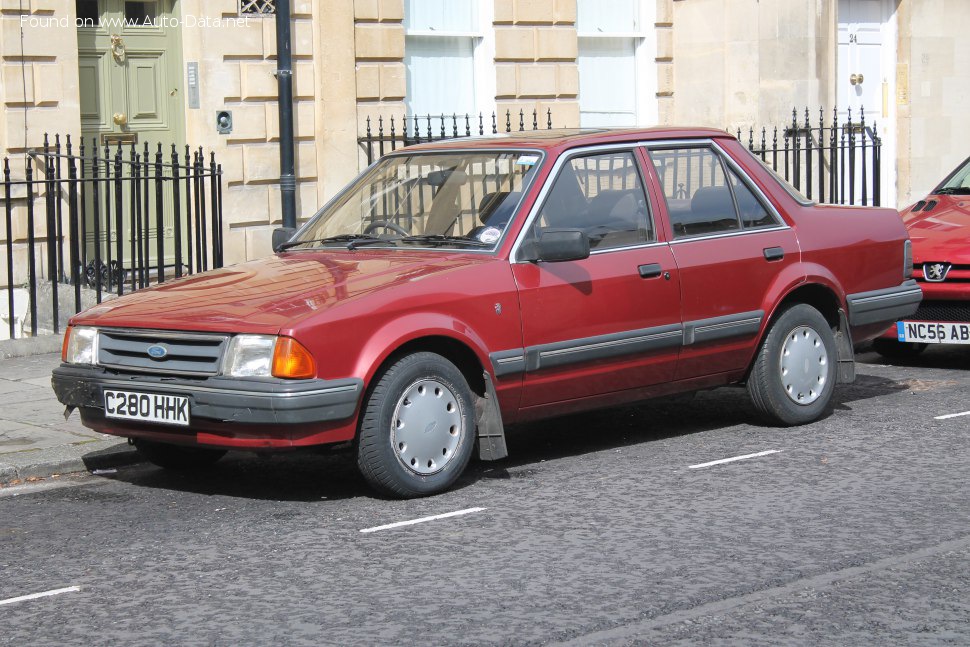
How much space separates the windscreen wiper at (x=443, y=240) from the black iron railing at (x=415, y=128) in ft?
22.9

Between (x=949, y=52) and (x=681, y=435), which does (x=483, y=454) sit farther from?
(x=949, y=52)

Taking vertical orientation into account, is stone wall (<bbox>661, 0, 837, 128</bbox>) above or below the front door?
above

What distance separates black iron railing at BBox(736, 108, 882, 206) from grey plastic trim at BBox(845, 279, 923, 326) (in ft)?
20.4

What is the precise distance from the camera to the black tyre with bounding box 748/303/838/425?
28.0 feet

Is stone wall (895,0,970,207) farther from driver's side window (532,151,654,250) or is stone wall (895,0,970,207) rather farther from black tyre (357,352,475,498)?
black tyre (357,352,475,498)

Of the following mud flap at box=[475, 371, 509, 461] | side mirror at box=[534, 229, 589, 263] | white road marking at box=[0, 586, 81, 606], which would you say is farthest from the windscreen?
white road marking at box=[0, 586, 81, 606]

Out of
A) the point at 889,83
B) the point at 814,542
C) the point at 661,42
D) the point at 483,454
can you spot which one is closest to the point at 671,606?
the point at 814,542

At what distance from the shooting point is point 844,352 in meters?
8.89

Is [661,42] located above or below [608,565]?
above

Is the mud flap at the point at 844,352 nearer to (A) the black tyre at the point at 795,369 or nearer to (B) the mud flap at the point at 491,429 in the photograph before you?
(A) the black tyre at the point at 795,369

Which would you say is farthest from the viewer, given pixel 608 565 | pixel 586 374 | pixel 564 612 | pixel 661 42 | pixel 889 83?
pixel 889 83

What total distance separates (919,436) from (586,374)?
79.2 inches

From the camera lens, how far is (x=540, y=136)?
8289 millimetres

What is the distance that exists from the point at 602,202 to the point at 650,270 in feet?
1.43
